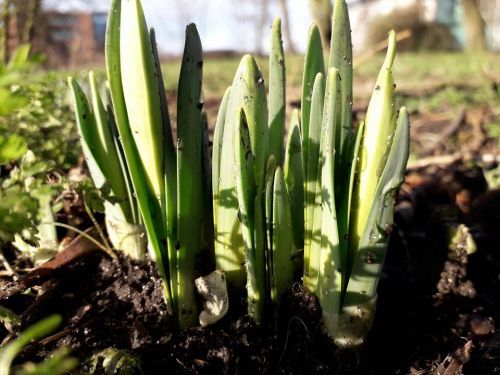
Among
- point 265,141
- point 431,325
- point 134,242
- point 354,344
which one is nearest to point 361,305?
point 354,344

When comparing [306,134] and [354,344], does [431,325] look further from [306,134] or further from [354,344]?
[306,134]

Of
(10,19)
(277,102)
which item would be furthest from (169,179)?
(10,19)

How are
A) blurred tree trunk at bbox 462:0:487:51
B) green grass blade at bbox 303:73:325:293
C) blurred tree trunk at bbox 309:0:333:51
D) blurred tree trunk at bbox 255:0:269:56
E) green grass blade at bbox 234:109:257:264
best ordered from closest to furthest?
green grass blade at bbox 234:109:257:264 → green grass blade at bbox 303:73:325:293 → blurred tree trunk at bbox 309:0:333:51 → blurred tree trunk at bbox 462:0:487:51 → blurred tree trunk at bbox 255:0:269:56

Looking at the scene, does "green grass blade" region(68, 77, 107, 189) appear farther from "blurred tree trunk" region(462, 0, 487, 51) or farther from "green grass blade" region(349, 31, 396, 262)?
"blurred tree trunk" region(462, 0, 487, 51)

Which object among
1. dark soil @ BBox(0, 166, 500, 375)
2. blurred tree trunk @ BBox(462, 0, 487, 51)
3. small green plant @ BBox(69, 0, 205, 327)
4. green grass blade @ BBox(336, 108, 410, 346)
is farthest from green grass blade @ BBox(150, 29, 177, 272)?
blurred tree trunk @ BBox(462, 0, 487, 51)

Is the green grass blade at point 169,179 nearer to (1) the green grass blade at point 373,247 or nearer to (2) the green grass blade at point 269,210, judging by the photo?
(2) the green grass blade at point 269,210
